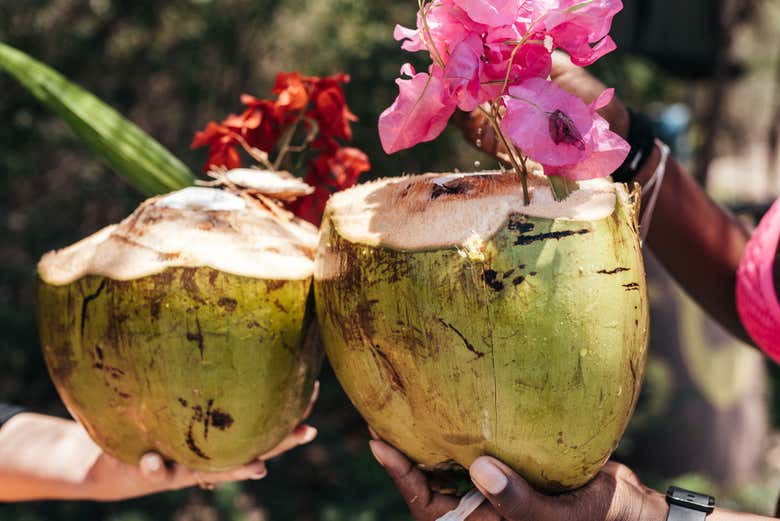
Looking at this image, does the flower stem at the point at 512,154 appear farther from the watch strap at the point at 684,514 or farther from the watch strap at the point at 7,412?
the watch strap at the point at 7,412

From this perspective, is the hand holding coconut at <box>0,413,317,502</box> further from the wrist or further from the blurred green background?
the blurred green background

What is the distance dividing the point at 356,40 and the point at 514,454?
3.14 metres

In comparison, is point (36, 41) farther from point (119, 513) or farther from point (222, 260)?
point (222, 260)

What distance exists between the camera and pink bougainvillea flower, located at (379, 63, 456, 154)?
1058mm

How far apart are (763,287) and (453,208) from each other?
28.6 inches

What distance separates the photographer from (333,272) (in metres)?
1.12

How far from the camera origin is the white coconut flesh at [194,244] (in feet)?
3.84

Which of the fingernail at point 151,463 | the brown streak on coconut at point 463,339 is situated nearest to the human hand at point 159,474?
the fingernail at point 151,463

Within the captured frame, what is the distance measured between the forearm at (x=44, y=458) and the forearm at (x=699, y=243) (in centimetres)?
136

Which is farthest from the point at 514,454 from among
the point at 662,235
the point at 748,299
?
the point at 662,235

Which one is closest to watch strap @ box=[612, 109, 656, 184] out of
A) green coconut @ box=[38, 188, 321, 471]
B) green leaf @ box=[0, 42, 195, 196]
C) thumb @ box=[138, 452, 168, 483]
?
green coconut @ box=[38, 188, 321, 471]

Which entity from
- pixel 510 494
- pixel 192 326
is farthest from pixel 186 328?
pixel 510 494

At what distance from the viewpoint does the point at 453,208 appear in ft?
3.56

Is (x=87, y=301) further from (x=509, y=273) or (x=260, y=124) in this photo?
(x=509, y=273)
